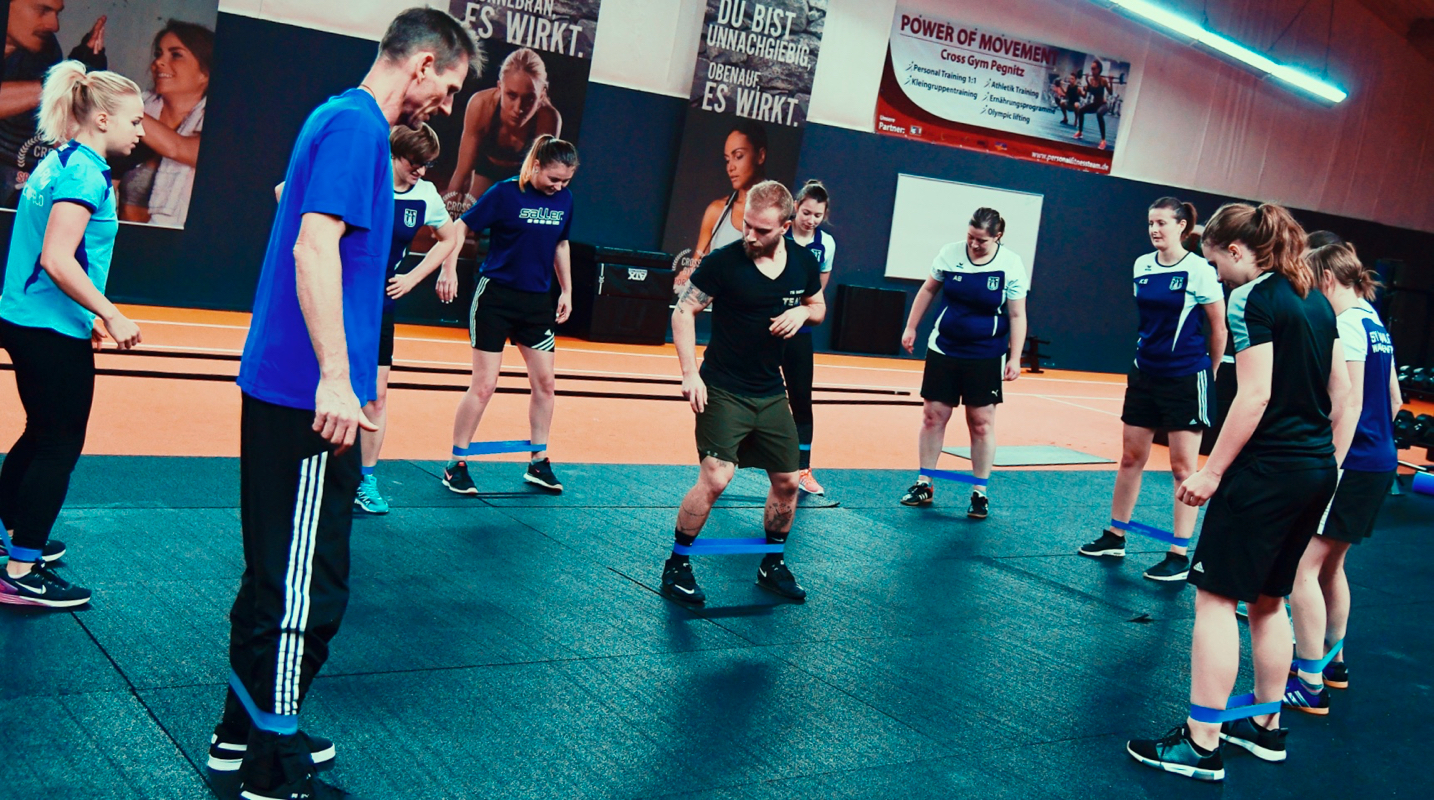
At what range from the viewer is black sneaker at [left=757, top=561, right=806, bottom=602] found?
4176 mm

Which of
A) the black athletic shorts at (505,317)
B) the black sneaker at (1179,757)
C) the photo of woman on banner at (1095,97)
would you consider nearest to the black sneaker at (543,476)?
the black athletic shorts at (505,317)

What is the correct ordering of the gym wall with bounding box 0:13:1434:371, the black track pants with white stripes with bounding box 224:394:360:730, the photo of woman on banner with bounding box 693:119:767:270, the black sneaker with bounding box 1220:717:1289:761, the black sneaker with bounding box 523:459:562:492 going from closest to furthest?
the black track pants with white stripes with bounding box 224:394:360:730 < the black sneaker with bounding box 1220:717:1289:761 < the black sneaker with bounding box 523:459:562:492 < the gym wall with bounding box 0:13:1434:371 < the photo of woman on banner with bounding box 693:119:767:270

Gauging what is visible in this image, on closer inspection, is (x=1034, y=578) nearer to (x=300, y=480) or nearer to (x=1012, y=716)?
(x=1012, y=716)

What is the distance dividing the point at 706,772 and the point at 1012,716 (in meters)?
1.01

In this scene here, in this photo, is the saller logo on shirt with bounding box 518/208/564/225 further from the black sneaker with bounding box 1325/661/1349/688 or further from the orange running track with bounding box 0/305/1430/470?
the black sneaker with bounding box 1325/661/1349/688

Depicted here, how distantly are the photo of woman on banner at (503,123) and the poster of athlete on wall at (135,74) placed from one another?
198 centimetres

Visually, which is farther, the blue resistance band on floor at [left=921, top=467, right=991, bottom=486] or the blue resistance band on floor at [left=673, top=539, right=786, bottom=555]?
the blue resistance band on floor at [left=921, top=467, right=991, bottom=486]

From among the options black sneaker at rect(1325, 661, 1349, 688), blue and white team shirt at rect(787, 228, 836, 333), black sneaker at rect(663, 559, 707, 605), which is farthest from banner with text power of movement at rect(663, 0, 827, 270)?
black sneaker at rect(1325, 661, 1349, 688)

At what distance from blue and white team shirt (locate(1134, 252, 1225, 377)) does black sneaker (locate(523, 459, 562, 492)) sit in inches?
99.6

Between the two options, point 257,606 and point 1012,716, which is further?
point 1012,716

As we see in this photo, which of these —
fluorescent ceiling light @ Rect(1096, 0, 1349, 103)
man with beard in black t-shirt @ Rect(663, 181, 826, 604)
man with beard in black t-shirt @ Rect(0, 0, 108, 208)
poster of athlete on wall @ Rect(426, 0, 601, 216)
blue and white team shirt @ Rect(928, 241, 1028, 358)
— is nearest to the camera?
man with beard in black t-shirt @ Rect(663, 181, 826, 604)

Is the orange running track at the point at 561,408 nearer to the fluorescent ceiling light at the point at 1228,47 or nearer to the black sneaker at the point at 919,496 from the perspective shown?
the black sneaker at the point at 919,496

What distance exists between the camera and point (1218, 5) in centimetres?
1390

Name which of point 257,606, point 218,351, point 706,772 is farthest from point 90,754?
point 218,351
